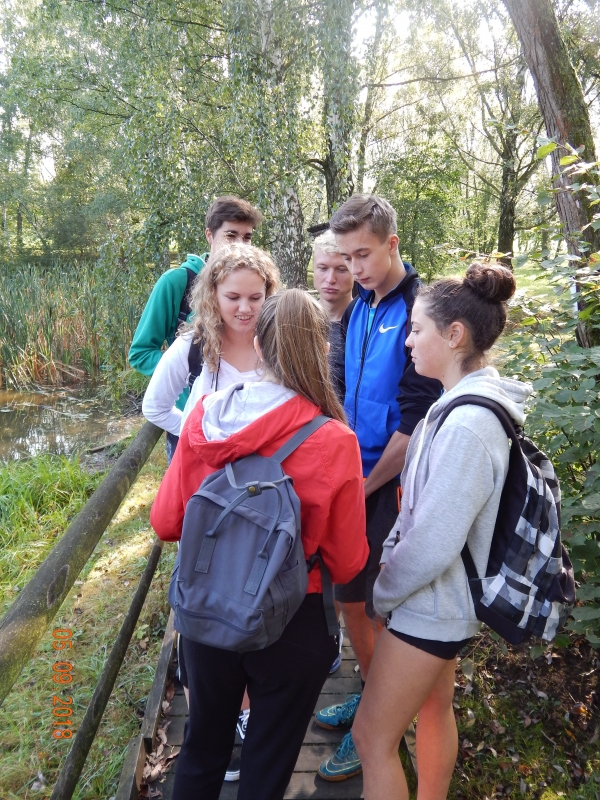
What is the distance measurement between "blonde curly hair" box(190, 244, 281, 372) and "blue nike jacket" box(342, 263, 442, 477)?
412 millimetres

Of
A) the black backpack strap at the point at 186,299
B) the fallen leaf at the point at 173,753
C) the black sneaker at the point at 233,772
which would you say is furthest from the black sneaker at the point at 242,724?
the black backpack strap at the point at 186,299

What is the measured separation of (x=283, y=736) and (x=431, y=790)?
58 centimetres

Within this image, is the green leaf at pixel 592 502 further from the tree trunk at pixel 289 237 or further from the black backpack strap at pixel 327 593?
the tree trunk at pixel 289 237

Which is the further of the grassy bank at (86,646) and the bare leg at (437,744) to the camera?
the grassy bank at (86,646)

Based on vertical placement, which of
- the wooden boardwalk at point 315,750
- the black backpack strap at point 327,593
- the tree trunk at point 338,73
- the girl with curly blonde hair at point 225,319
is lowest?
the wooden boardwalk at point 315,750

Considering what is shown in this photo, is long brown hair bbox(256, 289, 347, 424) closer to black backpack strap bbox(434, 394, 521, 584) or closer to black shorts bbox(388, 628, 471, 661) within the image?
black backpack strap bbox(434, 394, 521, 584)

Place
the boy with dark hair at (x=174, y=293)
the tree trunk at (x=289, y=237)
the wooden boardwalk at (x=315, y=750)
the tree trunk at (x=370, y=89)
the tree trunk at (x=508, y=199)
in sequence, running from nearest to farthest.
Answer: the wooden boardwalk at (x=315, y=750) → the boy with dark hair at (x=174, y=293) → the tree trunk at (x=370, y=89) → the tree trunk at (x=289, y=237) → the tree trunk at (x=508, y=199)

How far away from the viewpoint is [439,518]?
1412 millimetres

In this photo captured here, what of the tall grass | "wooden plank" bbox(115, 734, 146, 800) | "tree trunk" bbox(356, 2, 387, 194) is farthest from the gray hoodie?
the tall grass

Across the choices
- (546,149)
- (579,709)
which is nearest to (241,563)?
(546,149)

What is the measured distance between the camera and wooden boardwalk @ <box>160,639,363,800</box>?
6.72ft

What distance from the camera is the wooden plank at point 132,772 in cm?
191

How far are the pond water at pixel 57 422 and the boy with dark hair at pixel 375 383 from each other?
20.8 feet

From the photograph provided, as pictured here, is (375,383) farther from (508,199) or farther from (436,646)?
(508,199)
